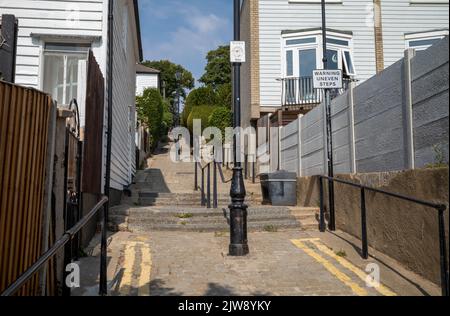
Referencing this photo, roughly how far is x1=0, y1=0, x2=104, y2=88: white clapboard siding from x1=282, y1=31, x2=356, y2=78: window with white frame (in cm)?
954

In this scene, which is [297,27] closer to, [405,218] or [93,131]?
[93,131]

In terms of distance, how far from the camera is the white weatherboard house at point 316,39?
1656 centimetres

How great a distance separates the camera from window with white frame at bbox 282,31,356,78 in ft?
55.3

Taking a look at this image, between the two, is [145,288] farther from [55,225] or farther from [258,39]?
[258,39]

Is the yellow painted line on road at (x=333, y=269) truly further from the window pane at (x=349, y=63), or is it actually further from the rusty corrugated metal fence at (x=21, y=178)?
the window pane at (x=349, y=63)

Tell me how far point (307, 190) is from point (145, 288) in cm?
555

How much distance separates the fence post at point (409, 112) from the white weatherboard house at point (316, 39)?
35.2 ft

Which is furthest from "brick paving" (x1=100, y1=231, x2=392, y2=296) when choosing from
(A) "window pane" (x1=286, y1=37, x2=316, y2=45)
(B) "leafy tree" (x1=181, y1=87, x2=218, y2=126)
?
(B) "leafy tree" (x1=181, y1=87, x2=218, y2=126)

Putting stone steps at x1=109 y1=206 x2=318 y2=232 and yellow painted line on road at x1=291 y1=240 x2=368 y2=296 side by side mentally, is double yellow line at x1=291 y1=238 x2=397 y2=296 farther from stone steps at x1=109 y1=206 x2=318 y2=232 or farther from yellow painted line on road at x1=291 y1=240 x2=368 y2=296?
stone steps at x1=109 y1=206 x2=318 y2=232

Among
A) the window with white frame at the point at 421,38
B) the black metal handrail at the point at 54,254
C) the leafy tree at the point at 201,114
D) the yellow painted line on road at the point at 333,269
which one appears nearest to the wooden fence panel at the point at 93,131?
the black metal handrail at the point at 54,254

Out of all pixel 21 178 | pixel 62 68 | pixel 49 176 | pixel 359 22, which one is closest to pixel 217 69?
pixel 359 22

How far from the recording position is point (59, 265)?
4.41 metres
